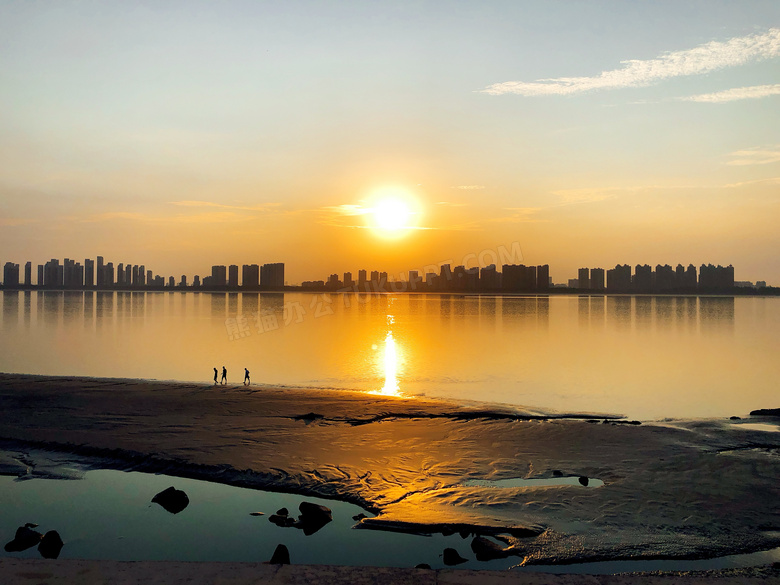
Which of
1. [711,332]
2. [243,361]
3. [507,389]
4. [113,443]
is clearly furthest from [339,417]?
[711,332]

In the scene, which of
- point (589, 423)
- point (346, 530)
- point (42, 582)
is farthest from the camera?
point (589, 423)

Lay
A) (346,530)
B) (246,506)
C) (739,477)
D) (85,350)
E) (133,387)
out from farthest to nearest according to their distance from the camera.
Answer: (85,350)
(133,387)
(739,477)
(246,506)
(346,530)

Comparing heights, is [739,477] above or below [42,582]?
below

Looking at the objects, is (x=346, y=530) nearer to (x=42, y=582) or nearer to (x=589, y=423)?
(x=42, y=582)

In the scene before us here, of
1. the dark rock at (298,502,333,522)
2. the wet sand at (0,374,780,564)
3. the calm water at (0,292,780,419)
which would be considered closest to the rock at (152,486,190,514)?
the wet sand at (0,374,780,564)

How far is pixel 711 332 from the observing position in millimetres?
68250

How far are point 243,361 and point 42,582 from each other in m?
35.3

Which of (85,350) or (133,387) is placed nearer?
(133,387)

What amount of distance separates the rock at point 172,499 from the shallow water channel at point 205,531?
0.49 ft

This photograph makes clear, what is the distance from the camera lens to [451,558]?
8852mm

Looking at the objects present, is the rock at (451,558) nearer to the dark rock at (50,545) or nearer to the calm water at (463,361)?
the dark rock at (50,545)

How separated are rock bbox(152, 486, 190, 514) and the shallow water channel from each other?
0.49ft

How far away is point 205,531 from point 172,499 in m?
1.53

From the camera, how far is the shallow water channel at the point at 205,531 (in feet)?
29.5
